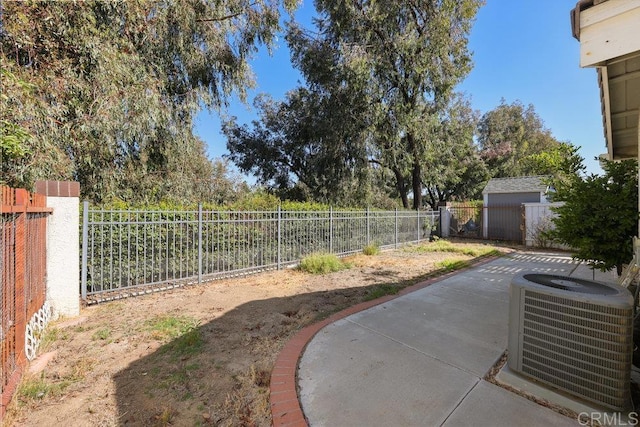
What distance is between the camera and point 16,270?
2617mm

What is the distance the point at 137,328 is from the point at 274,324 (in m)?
1.81

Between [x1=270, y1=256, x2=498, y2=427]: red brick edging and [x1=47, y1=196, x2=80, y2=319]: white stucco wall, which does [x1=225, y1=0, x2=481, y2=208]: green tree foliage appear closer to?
[x1=270, y1=256, x2=498, y2=427]: red brick edging

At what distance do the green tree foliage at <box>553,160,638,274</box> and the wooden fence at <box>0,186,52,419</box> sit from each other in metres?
6.12

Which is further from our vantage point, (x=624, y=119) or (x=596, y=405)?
(x=624, y=119)

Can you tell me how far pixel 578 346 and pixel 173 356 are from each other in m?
3.67

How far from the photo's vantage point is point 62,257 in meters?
4.00

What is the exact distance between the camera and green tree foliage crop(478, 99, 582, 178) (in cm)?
2450

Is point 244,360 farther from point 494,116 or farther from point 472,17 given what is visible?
point 494,116

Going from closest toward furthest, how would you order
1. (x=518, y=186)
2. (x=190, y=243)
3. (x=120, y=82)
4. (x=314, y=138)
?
(x=190, y=243), (x=120, y=82), (x=314, y=138), (x=518, y=186)

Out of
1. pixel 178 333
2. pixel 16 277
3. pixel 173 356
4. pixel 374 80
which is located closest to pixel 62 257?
pixel 16 277

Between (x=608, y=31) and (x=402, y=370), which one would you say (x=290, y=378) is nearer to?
(x=402, y=370)

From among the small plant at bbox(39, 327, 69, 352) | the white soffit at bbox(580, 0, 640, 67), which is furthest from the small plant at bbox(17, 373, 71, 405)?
the white soffit at bbox(580, 0, 640, 67)

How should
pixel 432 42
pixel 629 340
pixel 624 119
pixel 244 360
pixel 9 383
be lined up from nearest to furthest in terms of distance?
pixel 629 340 < pixel 9 383 < pixel 244 360 < pixel 624 119 < pixel 432 42

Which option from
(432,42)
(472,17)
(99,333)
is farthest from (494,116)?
(99,333)
